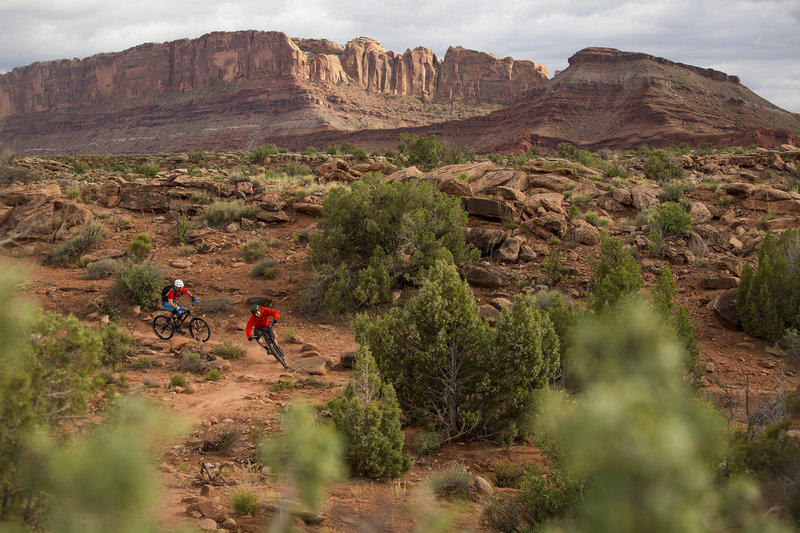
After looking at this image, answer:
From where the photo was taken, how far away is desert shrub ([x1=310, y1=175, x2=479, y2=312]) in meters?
11.1

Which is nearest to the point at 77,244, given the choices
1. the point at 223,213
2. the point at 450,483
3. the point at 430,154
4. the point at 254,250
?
the point at 223,213

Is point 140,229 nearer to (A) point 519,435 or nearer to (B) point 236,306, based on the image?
(B) point 236,306

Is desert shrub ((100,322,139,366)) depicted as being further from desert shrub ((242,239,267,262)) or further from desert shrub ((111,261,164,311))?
desert shrub ((242,239,267,262))

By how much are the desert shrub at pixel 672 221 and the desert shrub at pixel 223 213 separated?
12.5m

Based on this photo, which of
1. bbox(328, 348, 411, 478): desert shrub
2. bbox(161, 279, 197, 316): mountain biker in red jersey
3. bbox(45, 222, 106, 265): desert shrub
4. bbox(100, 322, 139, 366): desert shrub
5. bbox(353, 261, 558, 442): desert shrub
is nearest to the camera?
bbox(328, 348, 411, 478): desert shrub

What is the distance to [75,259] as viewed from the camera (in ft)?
44.9

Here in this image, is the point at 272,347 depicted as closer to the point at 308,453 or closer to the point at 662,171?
the point at 308,453

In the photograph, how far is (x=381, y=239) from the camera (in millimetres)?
12023

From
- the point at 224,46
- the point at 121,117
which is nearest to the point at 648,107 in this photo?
the point at 224,46

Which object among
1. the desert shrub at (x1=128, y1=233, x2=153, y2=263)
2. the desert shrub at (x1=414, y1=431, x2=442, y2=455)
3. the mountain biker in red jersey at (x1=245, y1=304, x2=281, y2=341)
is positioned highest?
the desert shrub at (x1=128, y1=233, x2=153, y2=263)

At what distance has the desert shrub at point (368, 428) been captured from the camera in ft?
14.9

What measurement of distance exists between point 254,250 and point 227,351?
521 centimetres

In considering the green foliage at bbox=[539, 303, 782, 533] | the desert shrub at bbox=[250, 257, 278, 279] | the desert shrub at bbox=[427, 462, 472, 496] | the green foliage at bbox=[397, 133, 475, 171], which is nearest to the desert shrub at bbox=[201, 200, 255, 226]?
the desert shrub at bbox=[250, 257, 278, 279]

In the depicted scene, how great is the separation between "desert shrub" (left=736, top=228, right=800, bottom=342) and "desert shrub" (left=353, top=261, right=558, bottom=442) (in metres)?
5.44
